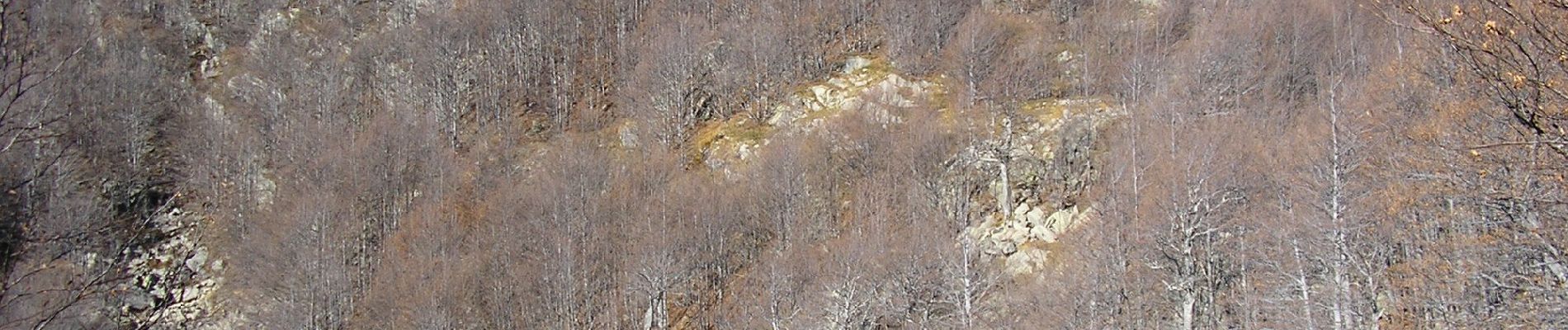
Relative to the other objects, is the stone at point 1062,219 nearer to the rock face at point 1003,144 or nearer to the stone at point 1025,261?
A: the rock face at point 1003,144

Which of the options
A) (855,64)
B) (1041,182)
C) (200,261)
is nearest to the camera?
(1041,182)

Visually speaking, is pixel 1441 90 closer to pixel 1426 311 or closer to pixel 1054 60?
pixel 1426 311

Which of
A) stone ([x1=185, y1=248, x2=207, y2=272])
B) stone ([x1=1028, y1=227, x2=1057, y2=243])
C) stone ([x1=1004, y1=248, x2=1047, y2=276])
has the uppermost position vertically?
stone ([x1=1028, y1=227, x2=1057, y2=243])

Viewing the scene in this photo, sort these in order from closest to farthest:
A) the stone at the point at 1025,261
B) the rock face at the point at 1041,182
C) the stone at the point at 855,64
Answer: the stone at the point at 1025,261, the rock face at the point at 1041,182, the stone at the point at 855,64

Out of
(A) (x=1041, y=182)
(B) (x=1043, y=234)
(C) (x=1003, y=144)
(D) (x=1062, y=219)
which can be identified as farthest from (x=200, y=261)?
(D) (x=1062, y=219)

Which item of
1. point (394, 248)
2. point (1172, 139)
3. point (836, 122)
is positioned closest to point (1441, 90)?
point (1172, 139)

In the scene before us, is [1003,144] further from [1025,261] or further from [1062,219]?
[1025,261]

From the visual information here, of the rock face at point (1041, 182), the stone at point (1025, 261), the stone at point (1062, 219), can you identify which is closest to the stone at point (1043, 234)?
the rock face at point (1041, 182)

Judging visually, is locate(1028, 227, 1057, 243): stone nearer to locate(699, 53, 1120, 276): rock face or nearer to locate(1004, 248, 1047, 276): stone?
locate(699, 53, 1120, 276): rock face

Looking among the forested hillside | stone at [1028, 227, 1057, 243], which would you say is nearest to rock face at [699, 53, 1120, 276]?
stone at [1028, 227, 1057, 243]
